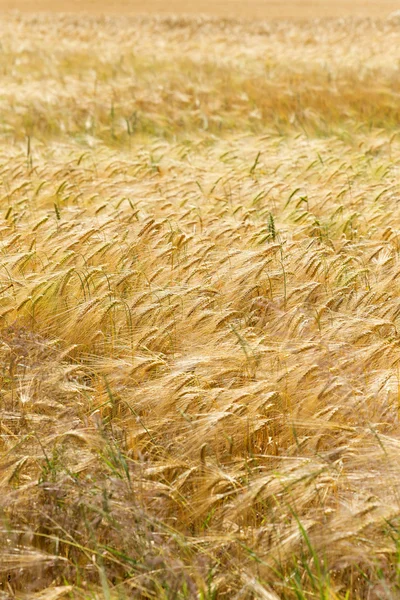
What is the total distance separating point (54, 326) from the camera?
2881mm

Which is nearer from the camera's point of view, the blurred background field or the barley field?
the barley field

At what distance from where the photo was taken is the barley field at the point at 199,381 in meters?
1.84

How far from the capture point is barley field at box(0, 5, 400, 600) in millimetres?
1836

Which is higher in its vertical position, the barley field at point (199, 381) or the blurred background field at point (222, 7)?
the blurred background field at point (222, 7)

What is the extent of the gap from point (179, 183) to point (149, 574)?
3.45m

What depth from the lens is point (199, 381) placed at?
2457 millimetres

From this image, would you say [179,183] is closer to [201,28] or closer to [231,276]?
[231,276]

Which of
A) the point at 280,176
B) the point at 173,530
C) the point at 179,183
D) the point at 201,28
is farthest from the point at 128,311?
the point at 201,28

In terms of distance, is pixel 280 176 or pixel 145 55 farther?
pixel 145 55

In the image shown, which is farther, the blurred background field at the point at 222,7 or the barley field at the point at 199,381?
the blurred background field at the point at 222,7

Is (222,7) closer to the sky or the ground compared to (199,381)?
closer to the sky

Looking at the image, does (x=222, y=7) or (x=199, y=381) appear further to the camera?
(x=222, y=7)

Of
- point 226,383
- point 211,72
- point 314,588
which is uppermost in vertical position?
point 211,72

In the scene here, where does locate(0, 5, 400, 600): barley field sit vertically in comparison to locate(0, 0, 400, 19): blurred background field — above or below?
below
